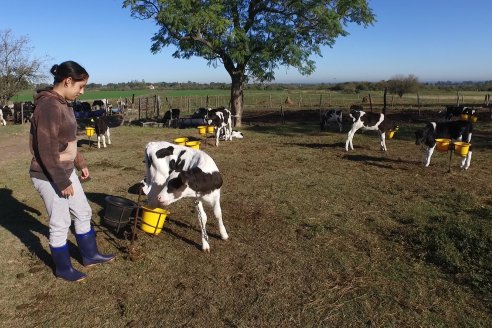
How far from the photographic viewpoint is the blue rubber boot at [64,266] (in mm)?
4582

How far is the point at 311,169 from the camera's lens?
436 inches

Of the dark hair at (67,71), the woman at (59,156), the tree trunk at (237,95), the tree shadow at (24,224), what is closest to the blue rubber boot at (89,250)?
the woman at (59,156)

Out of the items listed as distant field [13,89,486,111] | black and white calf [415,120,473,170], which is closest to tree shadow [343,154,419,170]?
black and white calf [415,120,473,170]

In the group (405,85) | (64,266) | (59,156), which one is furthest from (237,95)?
(405,85)

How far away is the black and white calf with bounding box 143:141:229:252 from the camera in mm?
5125

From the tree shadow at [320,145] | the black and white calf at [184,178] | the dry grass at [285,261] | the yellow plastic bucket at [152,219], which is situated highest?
the black and white calf at [184,178]

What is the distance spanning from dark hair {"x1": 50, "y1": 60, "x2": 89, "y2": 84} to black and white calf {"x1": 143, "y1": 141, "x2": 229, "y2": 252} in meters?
1.80

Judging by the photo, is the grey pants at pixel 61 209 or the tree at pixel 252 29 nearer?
the grey pants at pixel 61 209

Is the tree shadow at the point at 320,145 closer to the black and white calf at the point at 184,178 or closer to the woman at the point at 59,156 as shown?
the black and white calf at the point at 184,178

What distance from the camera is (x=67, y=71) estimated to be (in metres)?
4.05

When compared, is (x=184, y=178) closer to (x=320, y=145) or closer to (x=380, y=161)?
(x=380, y=161)

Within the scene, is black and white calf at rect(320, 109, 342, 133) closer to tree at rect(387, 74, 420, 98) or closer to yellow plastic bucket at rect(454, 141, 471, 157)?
yellow plastic bucket at rect(454, 141, 471, 157)

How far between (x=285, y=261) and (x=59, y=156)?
3.35 m

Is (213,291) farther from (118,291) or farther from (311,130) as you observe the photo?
(311,130)
